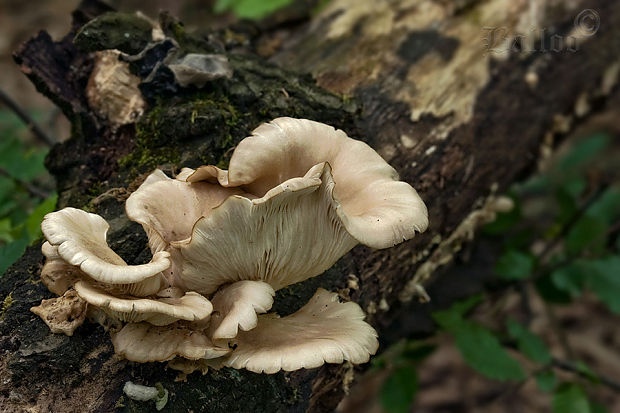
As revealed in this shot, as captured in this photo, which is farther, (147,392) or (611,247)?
(611,247)

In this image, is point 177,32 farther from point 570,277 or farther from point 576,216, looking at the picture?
point 576,216

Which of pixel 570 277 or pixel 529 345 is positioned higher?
pixel 570 277

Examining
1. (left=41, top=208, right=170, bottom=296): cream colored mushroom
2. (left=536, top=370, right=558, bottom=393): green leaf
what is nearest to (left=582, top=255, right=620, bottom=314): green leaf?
(left=536, top=370, right=558, bottom=393): green leaf

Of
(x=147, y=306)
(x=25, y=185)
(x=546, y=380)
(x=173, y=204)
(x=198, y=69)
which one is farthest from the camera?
(x=546, y=380)

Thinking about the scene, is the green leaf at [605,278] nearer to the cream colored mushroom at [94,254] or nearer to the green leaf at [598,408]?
the green leaf at [598,408]

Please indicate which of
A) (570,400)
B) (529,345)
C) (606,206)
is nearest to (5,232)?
(529,345)

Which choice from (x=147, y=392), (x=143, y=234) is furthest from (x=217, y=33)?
(x=147, y=392)

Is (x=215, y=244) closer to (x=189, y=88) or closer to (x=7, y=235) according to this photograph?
(x=189, y=88)
